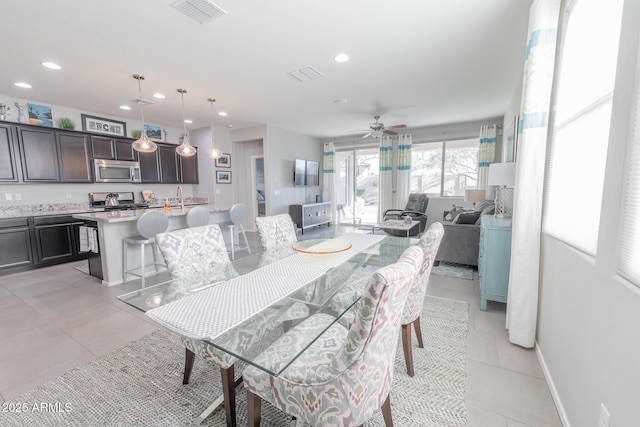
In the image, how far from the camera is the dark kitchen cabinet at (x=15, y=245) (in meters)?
3.59

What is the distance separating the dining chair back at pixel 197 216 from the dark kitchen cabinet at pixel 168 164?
2473 millimetres

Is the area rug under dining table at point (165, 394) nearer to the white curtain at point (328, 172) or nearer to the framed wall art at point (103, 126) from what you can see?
the framed wall art at point (103, 126)


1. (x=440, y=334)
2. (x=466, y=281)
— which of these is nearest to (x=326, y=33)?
(x=440, y=334)

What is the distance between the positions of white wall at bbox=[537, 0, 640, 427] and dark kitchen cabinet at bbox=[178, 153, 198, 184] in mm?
6523

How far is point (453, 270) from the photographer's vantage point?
364cm

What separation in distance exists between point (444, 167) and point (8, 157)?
→ 8.10 metres

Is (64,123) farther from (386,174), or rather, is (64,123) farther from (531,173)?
(386,174)

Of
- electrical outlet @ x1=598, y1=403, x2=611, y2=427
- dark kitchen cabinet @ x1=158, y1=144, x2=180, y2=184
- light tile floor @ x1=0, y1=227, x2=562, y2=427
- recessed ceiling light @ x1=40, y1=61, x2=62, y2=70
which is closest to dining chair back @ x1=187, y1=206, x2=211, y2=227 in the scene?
light tile floor @ x1=0, y1=227, x2=562, y2=427

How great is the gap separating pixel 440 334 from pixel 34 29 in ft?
14.1

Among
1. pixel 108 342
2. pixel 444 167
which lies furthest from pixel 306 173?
pixel 108 342

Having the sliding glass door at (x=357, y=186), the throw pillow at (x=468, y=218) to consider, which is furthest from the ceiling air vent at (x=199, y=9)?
the sliding glass door at (x=357, y=186)

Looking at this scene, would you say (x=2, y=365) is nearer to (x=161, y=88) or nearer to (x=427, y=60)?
(x=161, y=88)

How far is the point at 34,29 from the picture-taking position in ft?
7.36

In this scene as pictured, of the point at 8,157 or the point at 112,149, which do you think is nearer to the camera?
the point at 8,157
